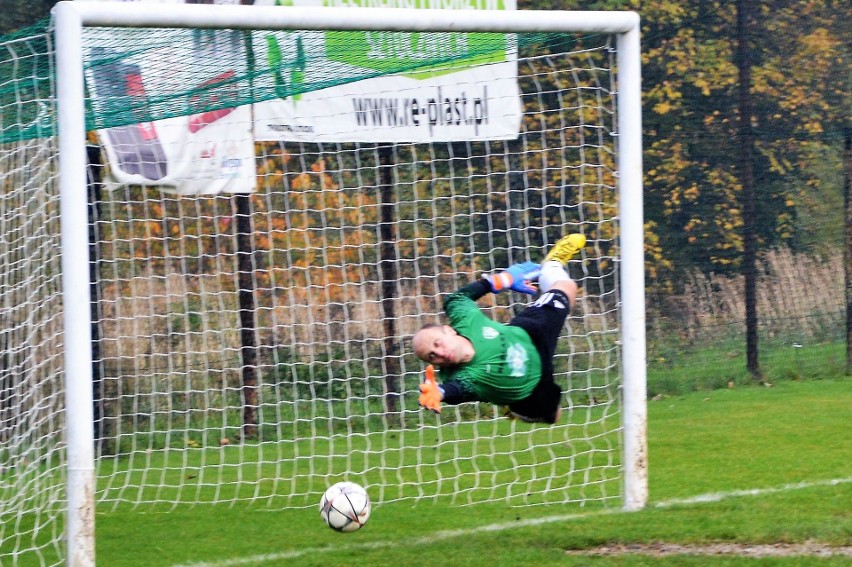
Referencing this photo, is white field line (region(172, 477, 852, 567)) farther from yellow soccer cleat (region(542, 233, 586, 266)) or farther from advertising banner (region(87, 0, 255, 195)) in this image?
advertising banner (region(87, 0, 255, 195))

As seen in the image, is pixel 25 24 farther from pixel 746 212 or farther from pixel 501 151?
pixel 746 212

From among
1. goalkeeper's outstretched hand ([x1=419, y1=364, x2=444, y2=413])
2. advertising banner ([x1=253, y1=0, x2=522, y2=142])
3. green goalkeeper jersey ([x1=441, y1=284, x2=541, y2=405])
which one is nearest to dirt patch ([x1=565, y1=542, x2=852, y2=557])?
green goalkeeper jersey ([x1=441, y1=284, x2=541, y2=405])

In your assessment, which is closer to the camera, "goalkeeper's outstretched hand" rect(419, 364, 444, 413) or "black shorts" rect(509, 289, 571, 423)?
"goalkeeper's outstretched hand" rect(419, 364, 444, 413)

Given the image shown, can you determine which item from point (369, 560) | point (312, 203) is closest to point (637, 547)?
point (369, 560)

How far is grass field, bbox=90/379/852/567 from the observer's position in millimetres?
5762

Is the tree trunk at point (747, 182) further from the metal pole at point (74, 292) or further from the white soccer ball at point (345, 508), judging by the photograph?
the metal pole at point (74, 292)

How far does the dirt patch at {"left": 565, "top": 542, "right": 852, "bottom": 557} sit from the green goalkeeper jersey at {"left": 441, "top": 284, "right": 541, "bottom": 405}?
0.92 meters

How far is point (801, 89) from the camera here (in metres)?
12.3

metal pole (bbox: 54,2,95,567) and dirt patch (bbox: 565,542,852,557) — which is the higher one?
metal pole (bbox: 54,2,95,567)

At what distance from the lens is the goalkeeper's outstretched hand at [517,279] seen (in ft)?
20.4

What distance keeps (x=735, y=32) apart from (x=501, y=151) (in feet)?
10.2

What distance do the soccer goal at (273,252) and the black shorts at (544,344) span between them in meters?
0.56

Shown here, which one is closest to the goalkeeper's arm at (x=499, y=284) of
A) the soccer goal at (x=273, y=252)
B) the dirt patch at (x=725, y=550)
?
the soccer goal at (x=273, y=252)

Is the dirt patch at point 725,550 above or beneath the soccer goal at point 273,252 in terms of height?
beneath
